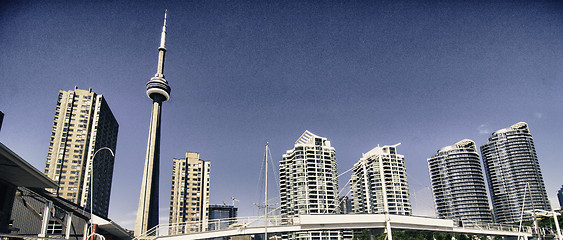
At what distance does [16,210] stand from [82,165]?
119 m

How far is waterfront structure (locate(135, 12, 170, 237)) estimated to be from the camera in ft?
316

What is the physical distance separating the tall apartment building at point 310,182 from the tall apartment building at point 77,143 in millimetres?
81361

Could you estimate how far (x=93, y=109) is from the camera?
144500 millimetres

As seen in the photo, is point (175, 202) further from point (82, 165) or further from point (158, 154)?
point (158, 154)

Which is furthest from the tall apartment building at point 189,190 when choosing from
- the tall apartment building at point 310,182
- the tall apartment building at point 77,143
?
the tall apartment building at point 310,182

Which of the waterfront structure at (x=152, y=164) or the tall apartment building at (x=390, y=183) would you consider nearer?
the waterfront structure at (x=152, y=164)

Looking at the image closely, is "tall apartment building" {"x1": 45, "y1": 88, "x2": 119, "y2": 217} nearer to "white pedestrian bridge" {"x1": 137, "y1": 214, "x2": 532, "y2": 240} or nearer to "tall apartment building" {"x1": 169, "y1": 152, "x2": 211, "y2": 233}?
"tall apartment building" {"x1": 169, "y1": 152, "x2": 211, "y2": 233}

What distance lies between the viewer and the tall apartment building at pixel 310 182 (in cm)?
15162

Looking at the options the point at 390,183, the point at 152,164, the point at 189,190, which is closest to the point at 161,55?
the point at 152,164

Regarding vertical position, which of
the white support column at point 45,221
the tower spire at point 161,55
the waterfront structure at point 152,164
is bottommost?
the white support column at point 45,221

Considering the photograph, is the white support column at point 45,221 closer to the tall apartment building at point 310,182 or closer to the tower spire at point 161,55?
the tower spire at point 161,55

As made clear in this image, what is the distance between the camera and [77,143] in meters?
137

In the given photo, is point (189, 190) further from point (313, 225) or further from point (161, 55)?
point (313, 225)

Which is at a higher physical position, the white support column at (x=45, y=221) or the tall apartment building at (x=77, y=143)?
the tall apartment building at (x=77, y=143)
